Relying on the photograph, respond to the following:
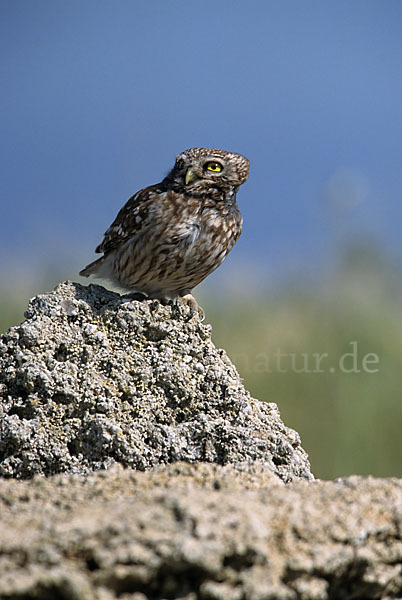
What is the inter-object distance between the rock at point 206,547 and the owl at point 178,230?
243 centimetres

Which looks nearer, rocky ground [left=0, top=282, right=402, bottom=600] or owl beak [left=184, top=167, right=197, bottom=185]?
rocky ground [left=0, top=282, right=402, bottom=600]

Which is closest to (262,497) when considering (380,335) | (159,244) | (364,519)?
(364,519)

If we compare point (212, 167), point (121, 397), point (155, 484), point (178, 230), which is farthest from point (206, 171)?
point (155, 484)

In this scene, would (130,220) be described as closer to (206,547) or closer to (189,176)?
(189,176)

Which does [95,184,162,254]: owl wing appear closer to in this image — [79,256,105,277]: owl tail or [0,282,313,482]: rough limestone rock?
[79,256,105,277]: owl tail

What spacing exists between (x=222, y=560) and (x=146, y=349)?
64.2 inches

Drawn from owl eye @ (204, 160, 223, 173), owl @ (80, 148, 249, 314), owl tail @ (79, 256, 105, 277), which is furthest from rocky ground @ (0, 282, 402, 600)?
owl eye @ (204, 160, 223, 173)

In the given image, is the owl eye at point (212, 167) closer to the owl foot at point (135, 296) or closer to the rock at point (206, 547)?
the owl foot at point (135, 296)

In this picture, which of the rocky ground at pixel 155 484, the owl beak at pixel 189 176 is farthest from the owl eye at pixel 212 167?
the rocky ground at pixel 155 484

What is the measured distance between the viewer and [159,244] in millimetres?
4148

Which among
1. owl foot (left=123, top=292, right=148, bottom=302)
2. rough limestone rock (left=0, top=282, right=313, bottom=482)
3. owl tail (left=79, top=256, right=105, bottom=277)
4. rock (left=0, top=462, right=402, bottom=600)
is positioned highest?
owl tail (left=79, top=256, right=105, bottom=277)

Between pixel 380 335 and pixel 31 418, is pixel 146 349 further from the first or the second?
pixel 380 335

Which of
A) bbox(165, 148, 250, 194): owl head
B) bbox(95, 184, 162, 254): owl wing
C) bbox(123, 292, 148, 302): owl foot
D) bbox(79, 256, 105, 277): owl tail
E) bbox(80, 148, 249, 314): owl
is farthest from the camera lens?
bbox(79, 256, 105, 277): owl tail

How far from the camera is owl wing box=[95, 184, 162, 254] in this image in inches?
168
